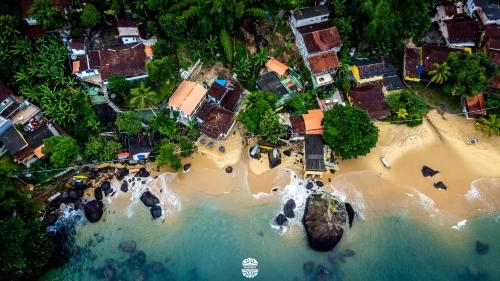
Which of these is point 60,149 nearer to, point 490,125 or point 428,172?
point 428,172

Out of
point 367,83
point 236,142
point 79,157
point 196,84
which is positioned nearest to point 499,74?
point 367,83

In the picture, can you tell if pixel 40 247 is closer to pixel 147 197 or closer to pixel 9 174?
pixel 9 174

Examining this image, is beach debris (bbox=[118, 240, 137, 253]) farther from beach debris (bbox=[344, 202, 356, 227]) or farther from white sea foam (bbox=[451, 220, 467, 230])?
white sea foam (bbox=[451, 220, 467, 230])

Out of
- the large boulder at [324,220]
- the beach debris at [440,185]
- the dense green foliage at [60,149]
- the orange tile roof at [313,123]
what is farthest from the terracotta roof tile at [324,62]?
the dense green foliage at [60,149]

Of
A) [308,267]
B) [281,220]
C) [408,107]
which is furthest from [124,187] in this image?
[408,107]

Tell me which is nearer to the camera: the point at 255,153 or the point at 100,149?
the point at 100,149

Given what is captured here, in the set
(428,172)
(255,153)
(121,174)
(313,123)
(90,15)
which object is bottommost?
(121,174)
